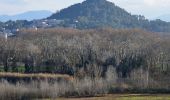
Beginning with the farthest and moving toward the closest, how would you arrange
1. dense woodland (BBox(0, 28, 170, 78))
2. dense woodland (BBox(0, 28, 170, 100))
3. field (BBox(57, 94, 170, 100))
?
dense woodland (BBox(0, 28, 170, 78))
dense woodland (BBox(0, 28, 170, 100))
field (BBox(57, 94, 170, 100))

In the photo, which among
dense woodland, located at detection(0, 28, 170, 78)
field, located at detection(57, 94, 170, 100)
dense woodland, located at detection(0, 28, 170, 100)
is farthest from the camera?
dense woodland, located at detection(0, 28, 170, 78)

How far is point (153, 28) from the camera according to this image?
19312 centimetres

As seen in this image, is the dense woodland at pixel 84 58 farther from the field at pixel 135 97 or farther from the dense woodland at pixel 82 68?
the field at pixel 135 97

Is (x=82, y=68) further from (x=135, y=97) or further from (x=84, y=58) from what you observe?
(x=135, y=97)

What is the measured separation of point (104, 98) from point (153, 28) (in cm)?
13961

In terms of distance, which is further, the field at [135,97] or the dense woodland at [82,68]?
the dense woodland at [82,68]

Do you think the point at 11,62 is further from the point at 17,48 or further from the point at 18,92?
the point at 18,92

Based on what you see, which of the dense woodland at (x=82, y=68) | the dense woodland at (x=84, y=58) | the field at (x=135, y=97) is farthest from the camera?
the dense woodland at (x=84, y=58)

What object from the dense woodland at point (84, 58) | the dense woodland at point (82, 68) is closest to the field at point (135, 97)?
the dense woodland at point (82, 68)

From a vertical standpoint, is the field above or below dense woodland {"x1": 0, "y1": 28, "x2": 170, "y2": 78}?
below

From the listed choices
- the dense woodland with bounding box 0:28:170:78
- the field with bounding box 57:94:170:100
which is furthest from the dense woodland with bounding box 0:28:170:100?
the field with bounding box 57:94:170:100

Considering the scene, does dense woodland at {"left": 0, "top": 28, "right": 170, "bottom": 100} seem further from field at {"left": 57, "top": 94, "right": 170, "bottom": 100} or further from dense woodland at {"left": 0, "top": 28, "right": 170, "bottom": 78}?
field at {"left": 57, "top": 94, "right": 170, "bottom": 100}

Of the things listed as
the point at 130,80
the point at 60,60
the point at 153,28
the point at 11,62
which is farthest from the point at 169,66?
the point at 153,28

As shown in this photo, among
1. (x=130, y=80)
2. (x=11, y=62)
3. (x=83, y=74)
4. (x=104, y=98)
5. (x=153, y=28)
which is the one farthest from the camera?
(x=153, y=28)
